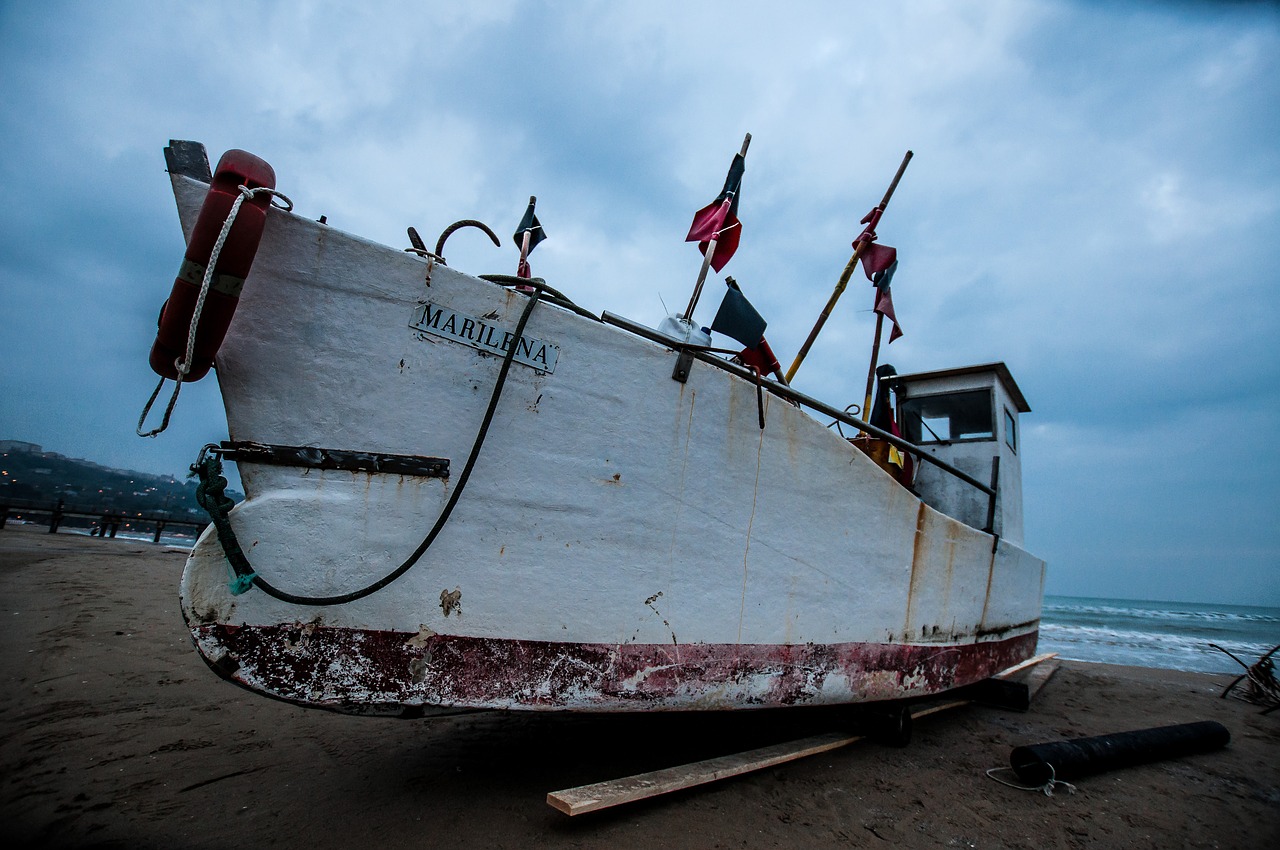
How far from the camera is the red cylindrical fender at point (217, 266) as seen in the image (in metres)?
1.98

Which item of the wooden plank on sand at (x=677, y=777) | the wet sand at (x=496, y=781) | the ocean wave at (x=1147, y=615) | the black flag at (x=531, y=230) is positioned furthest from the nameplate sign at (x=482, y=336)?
the ocean wave at (x=1147, y=615)

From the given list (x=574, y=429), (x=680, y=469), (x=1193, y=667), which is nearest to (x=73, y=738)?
(x=574, y=429)

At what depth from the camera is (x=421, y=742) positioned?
136 inches

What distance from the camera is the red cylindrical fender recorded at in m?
1.98

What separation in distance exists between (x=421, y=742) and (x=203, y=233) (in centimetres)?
314

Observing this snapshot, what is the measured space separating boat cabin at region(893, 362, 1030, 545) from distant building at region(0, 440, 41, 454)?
406 ft

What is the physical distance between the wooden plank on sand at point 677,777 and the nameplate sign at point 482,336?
1893 mm

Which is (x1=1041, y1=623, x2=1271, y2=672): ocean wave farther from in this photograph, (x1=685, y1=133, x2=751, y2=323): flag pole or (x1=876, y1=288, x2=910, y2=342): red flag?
(x1=685, y1=133, x2=751, y2=323): flag pole

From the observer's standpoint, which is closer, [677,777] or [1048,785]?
[677,777]

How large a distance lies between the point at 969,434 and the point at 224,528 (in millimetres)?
6495

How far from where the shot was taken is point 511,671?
2359mm

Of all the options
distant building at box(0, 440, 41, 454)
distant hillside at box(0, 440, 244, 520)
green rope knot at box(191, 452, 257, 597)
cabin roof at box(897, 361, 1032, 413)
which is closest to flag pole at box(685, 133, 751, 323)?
green rope knot at box(191, 452, 257, 597)

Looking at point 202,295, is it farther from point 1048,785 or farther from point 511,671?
point 1048,785

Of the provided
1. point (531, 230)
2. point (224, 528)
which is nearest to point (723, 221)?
point (531, 230)
